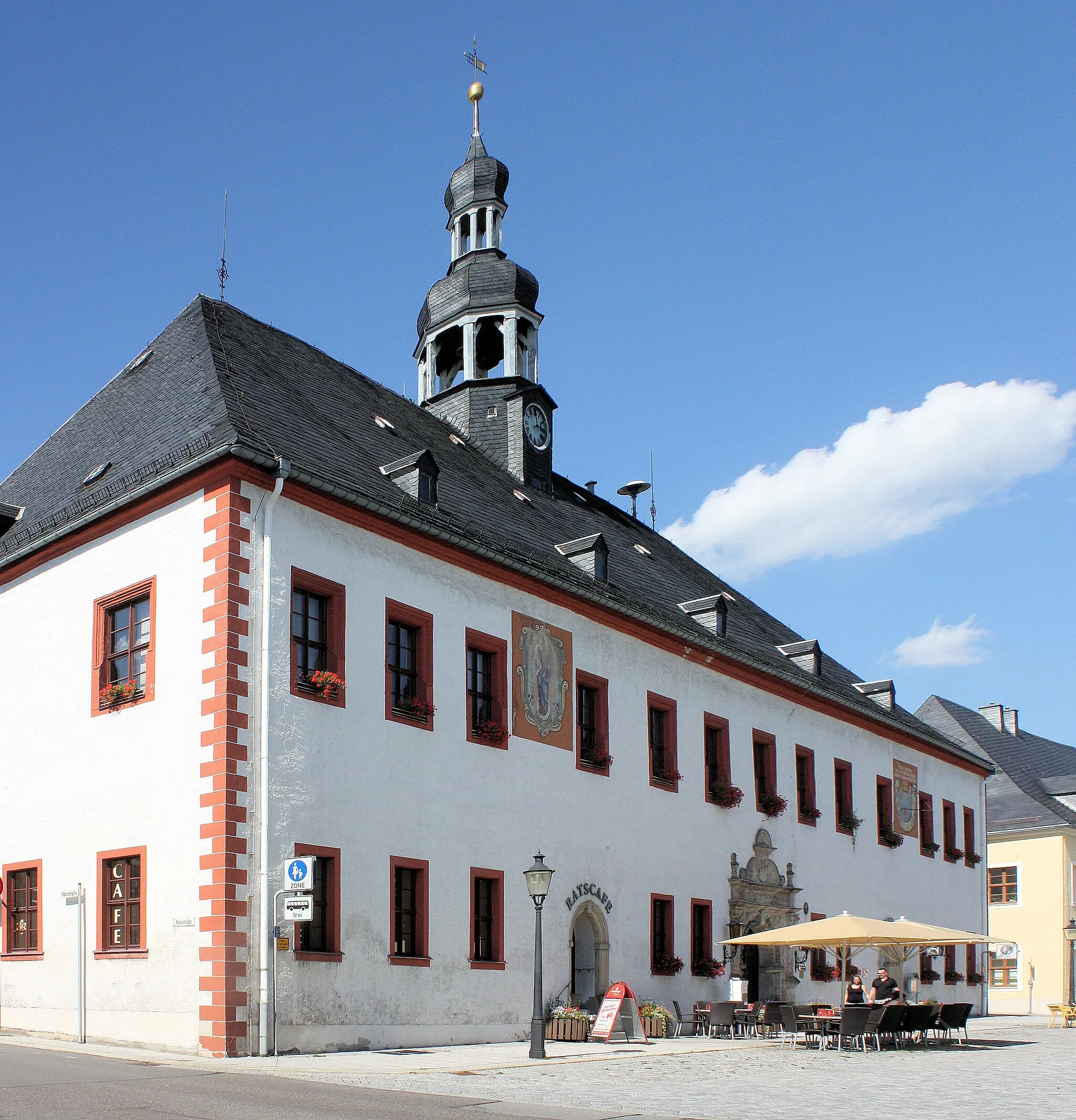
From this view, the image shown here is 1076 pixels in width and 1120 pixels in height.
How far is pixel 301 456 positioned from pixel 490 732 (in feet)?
17.1

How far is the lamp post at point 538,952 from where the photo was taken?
1770 cm

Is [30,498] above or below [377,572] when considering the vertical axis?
above

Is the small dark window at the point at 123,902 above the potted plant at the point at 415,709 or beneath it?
beneath

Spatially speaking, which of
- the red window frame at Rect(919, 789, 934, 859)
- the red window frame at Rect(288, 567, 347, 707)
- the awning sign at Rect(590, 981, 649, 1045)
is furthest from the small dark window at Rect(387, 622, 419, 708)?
the red window frame at Rect(919, 789, 934, 859)

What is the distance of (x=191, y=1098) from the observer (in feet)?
39.1

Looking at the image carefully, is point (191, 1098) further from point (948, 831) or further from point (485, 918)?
point (948, 831)

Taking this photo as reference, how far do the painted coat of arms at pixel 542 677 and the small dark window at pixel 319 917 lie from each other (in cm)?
524

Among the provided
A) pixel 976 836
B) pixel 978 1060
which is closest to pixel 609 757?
pixel 978 1060

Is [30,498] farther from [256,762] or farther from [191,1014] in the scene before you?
[191,1014]

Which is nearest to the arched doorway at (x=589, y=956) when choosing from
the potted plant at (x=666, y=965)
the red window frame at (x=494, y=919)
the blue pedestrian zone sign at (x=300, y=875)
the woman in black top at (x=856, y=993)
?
the potted plant at (x=666, y=965)

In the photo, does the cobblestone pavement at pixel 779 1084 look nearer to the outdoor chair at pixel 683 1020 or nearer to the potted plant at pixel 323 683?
the outdoor chair at pixel 683 1020

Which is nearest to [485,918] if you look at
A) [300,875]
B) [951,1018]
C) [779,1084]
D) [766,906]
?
[300,875]

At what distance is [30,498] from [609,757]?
1069 centimetres

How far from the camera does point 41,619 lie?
2084cm
